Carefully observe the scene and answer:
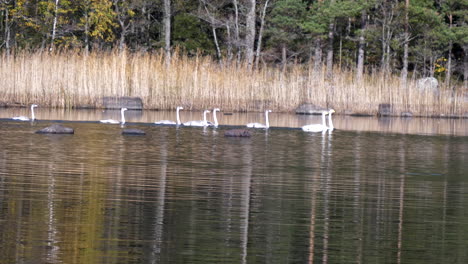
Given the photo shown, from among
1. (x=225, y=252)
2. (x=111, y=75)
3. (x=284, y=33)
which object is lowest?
(x=225, y=252)

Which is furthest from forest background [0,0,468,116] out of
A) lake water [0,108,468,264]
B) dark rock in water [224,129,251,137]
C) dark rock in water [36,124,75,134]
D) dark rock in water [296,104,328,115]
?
lake water [0,108,468,264]

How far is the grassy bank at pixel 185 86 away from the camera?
29.0m

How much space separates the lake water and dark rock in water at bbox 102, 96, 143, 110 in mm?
11947

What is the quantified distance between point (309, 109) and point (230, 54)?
44.8ft

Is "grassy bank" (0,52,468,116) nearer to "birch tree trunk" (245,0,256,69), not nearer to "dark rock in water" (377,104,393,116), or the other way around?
"dark rock in water" (377,104,393,116)

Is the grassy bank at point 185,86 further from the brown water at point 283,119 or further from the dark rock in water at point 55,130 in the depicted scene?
the dark rock in water at point 55,130

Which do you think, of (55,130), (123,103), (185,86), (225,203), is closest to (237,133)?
(55,130)

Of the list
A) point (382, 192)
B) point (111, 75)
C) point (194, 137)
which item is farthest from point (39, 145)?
point (111, 75)

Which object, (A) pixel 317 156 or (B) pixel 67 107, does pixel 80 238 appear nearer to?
(A) pixel 317 156

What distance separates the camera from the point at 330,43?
45.2 m

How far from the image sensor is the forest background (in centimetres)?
2962

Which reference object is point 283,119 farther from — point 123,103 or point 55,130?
point 55,130

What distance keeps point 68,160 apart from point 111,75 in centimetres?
1644

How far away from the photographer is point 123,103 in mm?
29750
